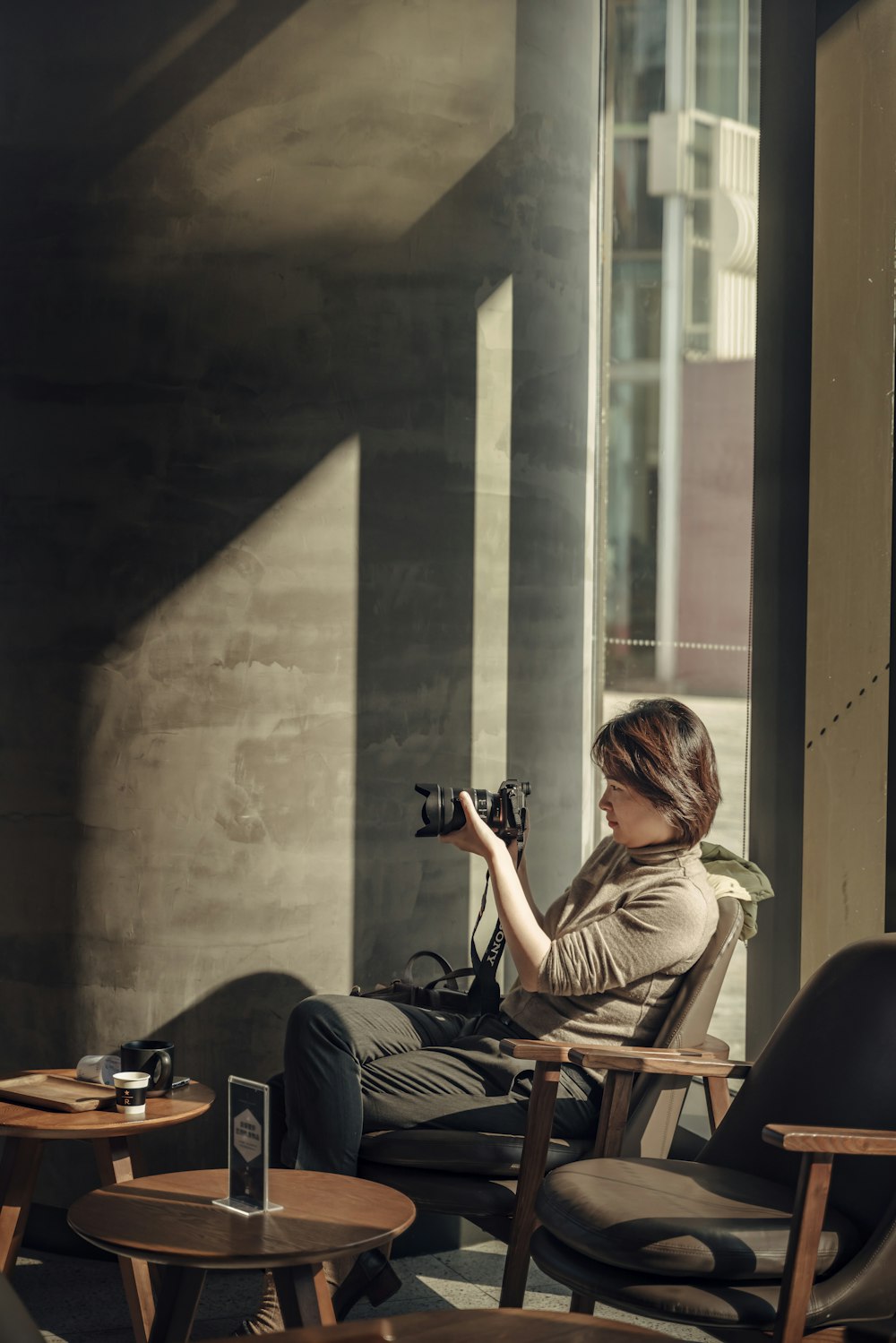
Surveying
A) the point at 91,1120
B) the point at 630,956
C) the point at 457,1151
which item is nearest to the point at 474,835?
the point at 630,956

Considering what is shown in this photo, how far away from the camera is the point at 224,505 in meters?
3.32

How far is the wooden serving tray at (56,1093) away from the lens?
8.59 ft

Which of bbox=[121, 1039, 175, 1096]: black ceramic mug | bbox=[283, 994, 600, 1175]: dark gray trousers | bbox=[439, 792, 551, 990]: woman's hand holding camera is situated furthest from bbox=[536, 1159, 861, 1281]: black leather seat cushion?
bbox=[121, 1039, 175, 1096]: black ceramic mug

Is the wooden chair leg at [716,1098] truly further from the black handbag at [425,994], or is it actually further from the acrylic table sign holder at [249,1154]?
the acrylic table sign holder at [249,1154]

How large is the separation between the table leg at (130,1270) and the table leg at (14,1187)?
120 millimetres

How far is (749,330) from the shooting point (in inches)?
139

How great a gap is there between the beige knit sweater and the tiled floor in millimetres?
629

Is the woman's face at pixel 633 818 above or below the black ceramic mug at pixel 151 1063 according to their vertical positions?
above

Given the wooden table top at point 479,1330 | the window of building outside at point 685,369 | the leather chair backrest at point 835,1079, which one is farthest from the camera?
the window of building outside at point 685,369

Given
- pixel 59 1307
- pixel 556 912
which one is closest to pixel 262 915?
pixel 556 912

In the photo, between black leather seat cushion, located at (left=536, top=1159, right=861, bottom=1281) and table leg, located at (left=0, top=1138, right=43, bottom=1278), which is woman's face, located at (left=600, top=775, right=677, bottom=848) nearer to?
black leather seat cushion, located at (left=536, top=1159, right=861, bottom=1281)

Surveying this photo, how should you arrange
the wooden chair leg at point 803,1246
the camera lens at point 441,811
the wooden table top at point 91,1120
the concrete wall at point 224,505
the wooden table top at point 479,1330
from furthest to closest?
the concrete wall at point 224,505 → the camera lens at point 441,811 → the wooden table top at point 91,1120 → the wooden chair leg at point 803,1246 → the wooden table top at point 479,1330

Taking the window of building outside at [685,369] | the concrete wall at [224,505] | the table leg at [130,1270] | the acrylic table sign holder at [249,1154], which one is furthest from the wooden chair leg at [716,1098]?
the table leg at [130,1270]

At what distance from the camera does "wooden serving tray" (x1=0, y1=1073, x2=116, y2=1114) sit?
2617 mm
